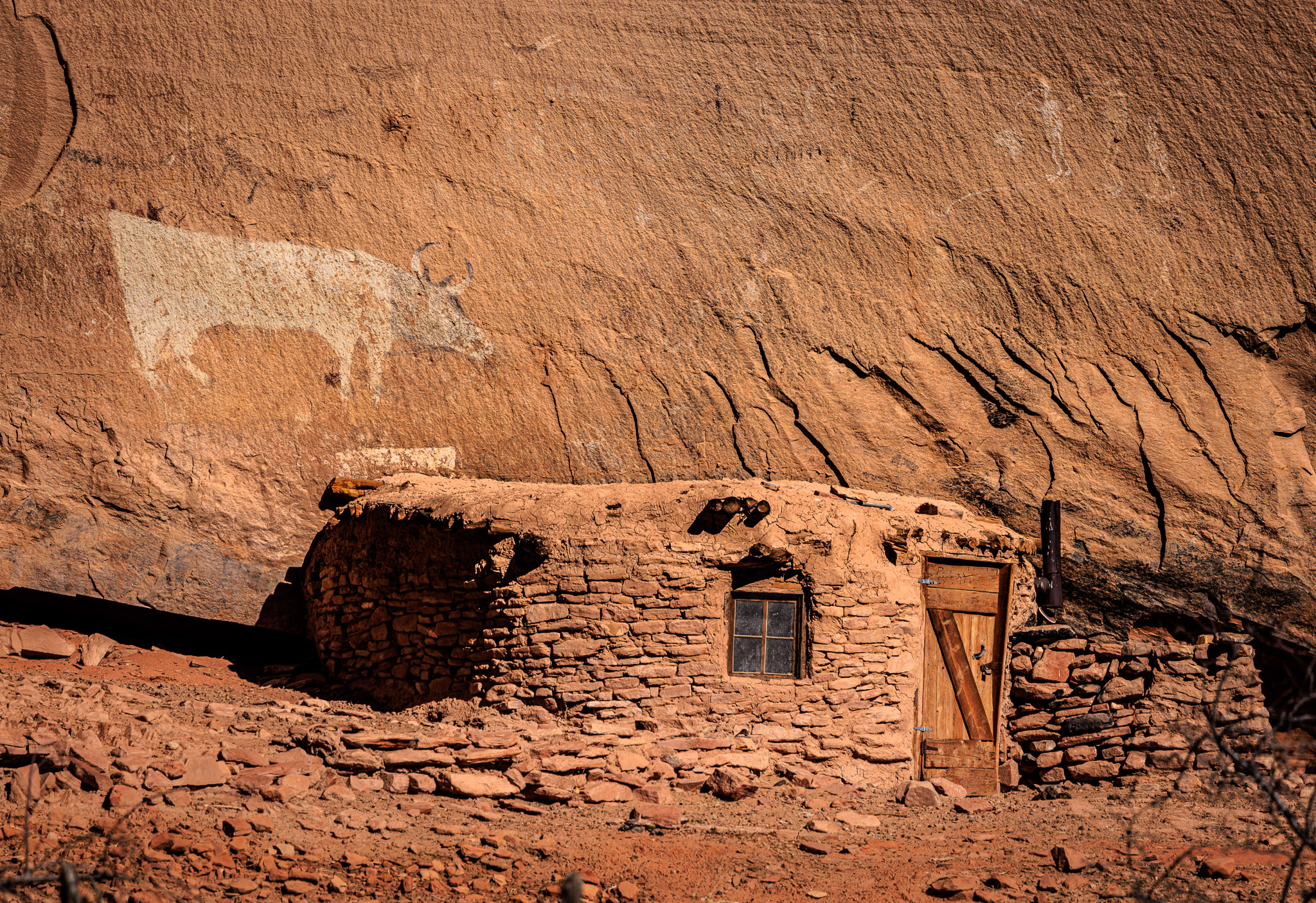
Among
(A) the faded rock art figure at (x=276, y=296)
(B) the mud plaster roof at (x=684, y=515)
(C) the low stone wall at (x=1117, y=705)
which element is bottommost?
(C) the low stone wall at (x=1117, y=705)

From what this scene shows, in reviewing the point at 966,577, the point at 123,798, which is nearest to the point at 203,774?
the point at 123,798

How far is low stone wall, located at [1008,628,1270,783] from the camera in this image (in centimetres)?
886

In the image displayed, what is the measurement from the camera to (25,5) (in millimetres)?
9625

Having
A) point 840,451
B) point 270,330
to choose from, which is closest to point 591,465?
point 840,451

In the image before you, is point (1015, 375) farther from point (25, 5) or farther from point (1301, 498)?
point (25, 5)

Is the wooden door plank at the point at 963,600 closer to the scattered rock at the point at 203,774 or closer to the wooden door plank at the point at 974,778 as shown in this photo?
the wooden door plank at the point at 974,778

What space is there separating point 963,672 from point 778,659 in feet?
5.54

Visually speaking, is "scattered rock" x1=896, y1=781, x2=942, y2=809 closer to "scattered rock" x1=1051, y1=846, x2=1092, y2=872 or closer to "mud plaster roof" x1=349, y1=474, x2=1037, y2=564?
"scattered rock" x1=1051, y1=846, x2=1092, y2=872

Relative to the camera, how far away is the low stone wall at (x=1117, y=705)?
8859mm

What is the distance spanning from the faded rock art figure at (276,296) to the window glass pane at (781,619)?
11.6 feet

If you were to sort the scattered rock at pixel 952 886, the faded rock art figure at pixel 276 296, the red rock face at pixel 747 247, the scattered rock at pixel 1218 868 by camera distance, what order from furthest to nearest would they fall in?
the red rock face at pixel 747 247 → the faded rock art figure at pixel 276 296 → the scattered rock at pixel 1218 868 → the scattered rock at pixel 952 886

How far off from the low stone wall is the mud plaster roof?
42.8 inches

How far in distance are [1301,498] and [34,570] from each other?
36.2 feet

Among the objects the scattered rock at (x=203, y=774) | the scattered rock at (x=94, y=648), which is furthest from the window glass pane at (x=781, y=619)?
the scattered rock at (x=94, y=648)
